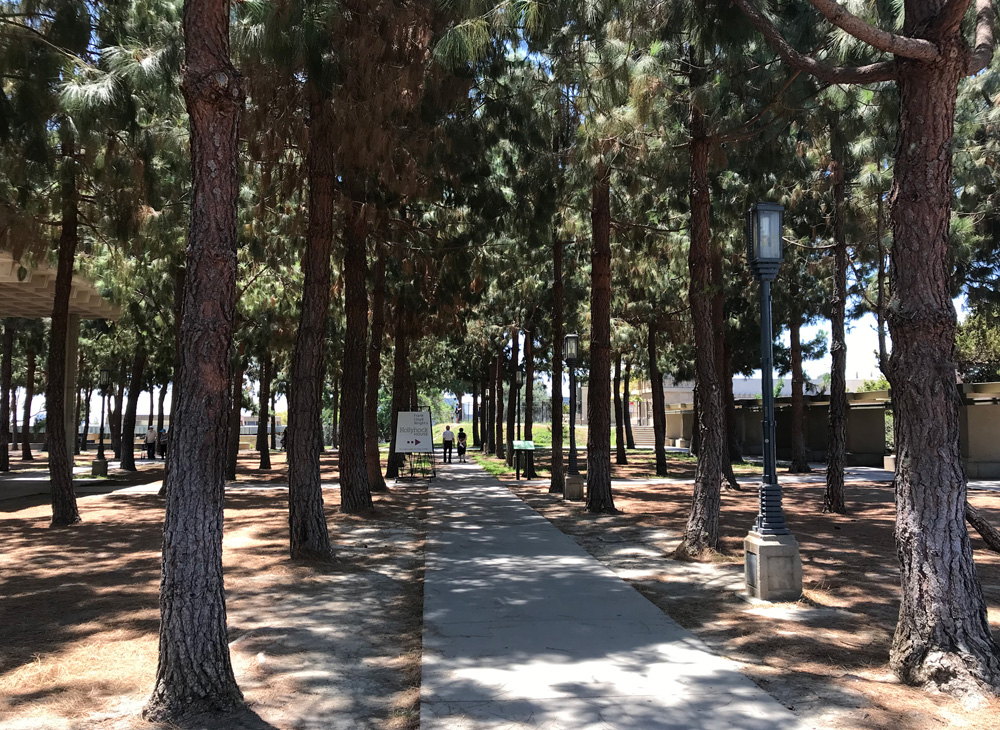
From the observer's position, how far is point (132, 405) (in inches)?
1037

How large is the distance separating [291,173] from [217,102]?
21.5 feet

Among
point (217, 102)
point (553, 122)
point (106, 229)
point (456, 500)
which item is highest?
point (553, 122)

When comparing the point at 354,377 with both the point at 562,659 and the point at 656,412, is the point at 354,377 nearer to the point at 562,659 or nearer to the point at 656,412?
the point at 562,659

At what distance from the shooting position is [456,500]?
56.6ft

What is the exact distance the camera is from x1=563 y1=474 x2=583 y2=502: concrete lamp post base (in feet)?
56.3

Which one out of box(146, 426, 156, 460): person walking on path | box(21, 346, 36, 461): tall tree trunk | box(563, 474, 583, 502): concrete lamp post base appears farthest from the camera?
box(146, 426, 156, 460): person walking on path

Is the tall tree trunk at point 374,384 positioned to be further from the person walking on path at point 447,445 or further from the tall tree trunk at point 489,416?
the tall tree trunk at point 489,416

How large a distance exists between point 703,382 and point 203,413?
7192 mm

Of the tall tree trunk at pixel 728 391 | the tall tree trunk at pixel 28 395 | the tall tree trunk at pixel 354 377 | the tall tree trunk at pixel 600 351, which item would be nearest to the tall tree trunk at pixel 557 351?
the tall tree trunk at pixel 600 351

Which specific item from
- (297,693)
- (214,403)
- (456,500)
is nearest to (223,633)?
(297,693)

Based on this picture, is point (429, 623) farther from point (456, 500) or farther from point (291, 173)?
point (456, 500)

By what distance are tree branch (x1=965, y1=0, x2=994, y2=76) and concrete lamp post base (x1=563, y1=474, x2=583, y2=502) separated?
12.4 m

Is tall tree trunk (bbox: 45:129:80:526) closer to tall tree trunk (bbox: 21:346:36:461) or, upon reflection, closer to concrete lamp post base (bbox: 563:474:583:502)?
concrete lamp post base (bbox: 563:474:583:502)

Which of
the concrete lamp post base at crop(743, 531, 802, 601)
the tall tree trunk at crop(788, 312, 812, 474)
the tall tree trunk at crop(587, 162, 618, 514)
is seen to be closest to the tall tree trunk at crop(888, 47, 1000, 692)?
the concrete lamp post base at crop(743, 531, 802, 601)
